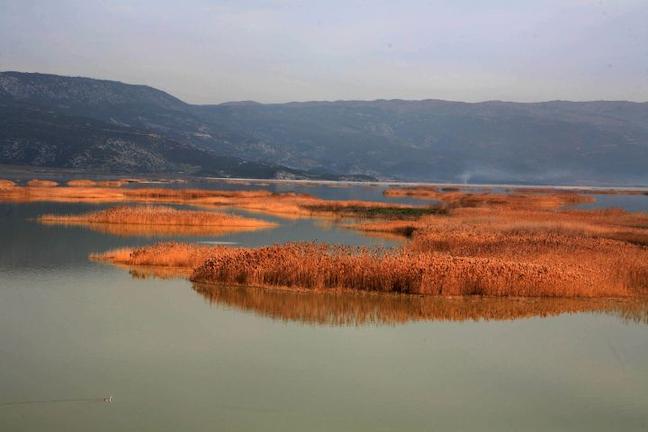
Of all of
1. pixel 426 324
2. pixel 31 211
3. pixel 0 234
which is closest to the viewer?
pixel 426 324

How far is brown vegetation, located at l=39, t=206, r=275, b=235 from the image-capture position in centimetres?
5472

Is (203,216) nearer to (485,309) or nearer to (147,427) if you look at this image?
(485,309)

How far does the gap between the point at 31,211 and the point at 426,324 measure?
163 ft

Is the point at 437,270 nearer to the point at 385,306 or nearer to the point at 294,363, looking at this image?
the point at 385,306

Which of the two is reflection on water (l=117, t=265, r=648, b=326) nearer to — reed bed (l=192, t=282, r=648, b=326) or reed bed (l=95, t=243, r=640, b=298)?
reed bed (l=192, t=282, r=648, b=326)

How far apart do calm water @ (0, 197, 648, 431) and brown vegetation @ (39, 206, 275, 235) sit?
22.4 m

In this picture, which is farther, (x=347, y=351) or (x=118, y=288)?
(x=118, y=288)

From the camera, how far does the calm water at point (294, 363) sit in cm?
1678

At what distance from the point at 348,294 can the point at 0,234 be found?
27814 mm

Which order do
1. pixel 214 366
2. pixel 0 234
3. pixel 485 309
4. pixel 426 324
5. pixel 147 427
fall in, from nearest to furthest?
1. pixel 147 427
2. pixel 214 366
3. pixel 426 324
4. pixel 485 309
5. pixel 0 234

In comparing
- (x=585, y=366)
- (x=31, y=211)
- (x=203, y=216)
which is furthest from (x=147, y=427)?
(x=31, y=211)

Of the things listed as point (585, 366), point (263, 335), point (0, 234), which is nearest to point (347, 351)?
point (263, 335)

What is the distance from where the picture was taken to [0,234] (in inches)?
1906

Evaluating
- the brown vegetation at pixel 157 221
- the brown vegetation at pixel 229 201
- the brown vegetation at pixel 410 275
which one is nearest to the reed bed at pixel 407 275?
the brown vegetation at pixel 410 275
